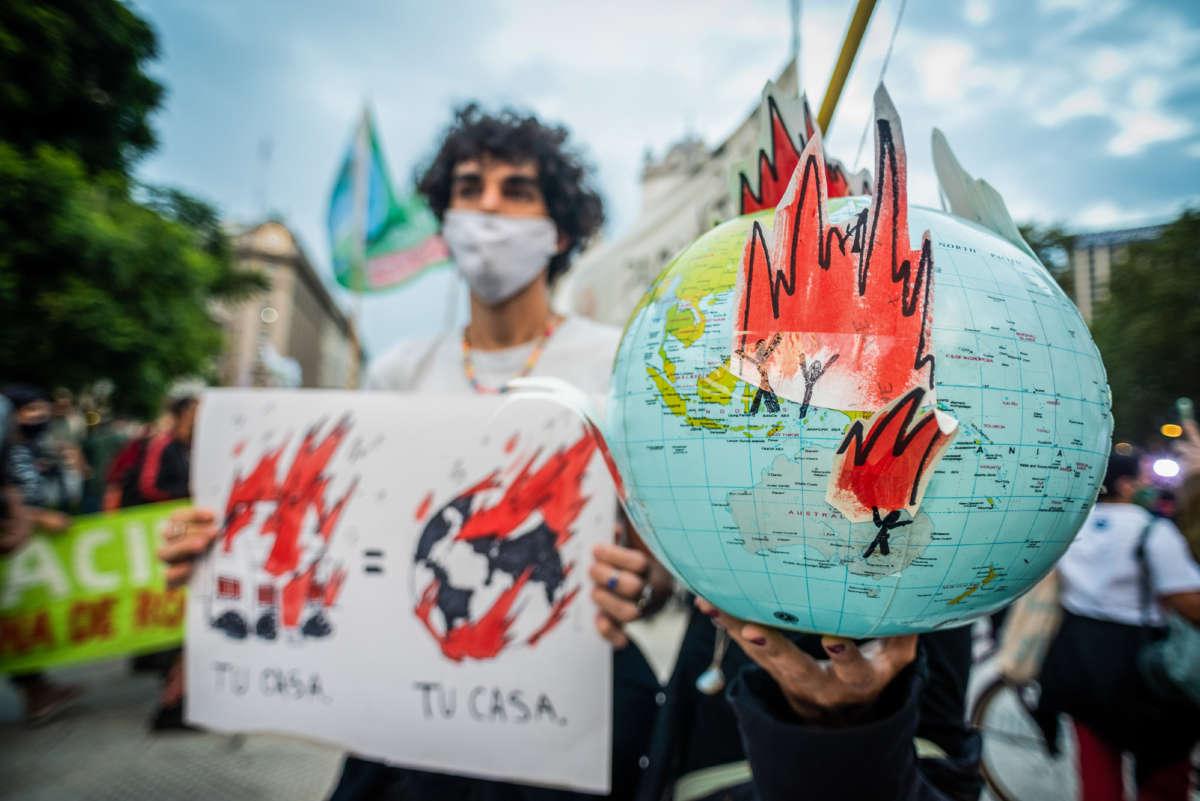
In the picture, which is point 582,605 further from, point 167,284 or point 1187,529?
point 167,284

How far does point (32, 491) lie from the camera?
3.27 meters

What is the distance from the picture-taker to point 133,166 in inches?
513

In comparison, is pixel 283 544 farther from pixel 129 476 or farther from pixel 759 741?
pixel 129 476

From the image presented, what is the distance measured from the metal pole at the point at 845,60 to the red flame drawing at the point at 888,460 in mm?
397

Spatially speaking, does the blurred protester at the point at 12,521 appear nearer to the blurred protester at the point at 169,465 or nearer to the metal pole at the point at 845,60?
the blurred protester at the point at 169,465

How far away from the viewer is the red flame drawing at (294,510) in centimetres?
151

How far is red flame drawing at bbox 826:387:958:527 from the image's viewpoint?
21.2 inches


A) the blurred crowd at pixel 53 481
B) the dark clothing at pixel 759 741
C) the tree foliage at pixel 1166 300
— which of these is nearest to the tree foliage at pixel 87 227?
the blurred crowd at pixel 53 481

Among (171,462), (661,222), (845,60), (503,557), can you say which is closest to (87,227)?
(171,462)

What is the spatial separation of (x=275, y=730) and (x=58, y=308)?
10.7 m

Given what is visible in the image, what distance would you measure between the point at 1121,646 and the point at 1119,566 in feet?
0.97

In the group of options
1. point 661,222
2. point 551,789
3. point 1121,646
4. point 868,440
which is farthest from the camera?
point 661,222

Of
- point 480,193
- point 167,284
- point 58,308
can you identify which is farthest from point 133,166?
point 480,193

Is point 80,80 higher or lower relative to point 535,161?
higher
